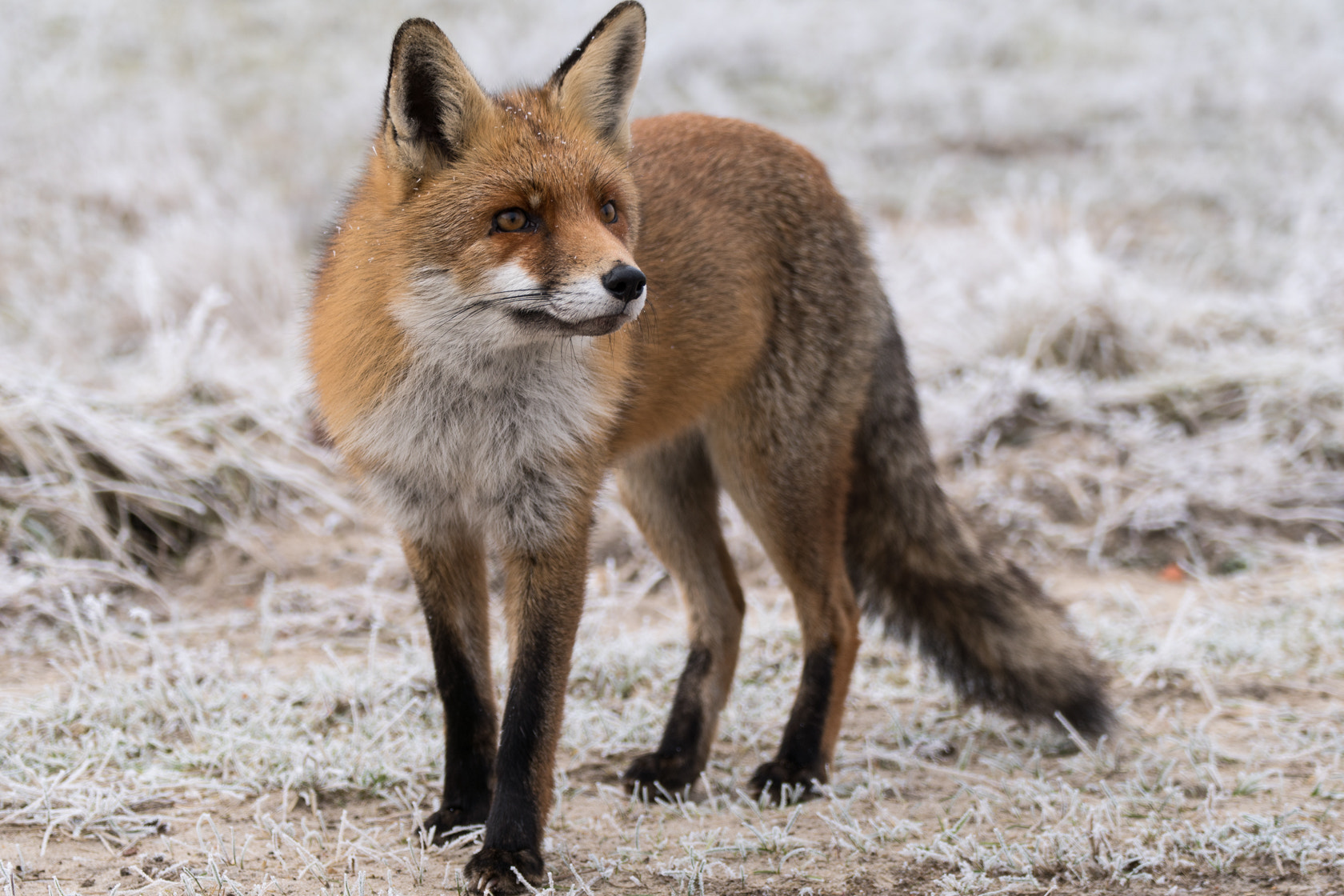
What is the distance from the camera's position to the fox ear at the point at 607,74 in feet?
9.63

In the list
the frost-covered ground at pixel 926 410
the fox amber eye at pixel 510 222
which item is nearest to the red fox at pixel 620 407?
the fox amber eye at pixel 510 222

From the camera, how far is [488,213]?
8.78 ft

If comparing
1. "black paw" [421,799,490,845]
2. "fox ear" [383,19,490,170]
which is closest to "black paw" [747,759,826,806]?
"black paw" [421,799,490,845]

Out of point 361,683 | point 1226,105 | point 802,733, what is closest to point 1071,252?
point 802,733

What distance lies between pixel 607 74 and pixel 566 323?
2.68ft

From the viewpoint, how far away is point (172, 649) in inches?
172

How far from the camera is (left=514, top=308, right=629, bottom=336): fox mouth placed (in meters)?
2.57

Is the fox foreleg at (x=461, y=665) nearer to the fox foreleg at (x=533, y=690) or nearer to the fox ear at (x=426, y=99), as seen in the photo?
the fox foreleg at (x=533, y=690)

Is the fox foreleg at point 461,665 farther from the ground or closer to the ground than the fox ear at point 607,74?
closer to the ground

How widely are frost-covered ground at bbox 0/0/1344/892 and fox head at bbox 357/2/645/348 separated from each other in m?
1.34

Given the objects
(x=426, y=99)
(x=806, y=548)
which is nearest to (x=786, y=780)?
(x=806, y=548)

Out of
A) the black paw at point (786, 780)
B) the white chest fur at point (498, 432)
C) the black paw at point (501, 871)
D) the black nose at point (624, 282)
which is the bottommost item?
the black paw at point (786, 780)

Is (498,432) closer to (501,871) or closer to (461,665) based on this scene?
(461,665)

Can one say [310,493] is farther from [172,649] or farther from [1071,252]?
[1071,252]
